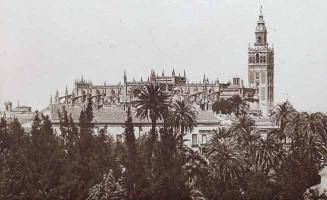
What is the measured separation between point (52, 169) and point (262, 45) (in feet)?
339

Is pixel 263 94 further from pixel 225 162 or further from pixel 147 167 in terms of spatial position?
pixel 147 167

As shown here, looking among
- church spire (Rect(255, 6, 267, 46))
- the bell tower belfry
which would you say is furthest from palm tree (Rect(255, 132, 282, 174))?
the bell tower belfry

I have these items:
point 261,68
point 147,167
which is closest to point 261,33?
point 261,68

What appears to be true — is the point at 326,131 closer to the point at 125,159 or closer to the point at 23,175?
the point at 125,159

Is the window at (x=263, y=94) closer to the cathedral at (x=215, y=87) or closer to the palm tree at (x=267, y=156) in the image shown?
the cathedral at (x=215, y=87)

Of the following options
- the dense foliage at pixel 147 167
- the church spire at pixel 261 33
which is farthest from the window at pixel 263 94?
the dense foliage at pixel 147 167

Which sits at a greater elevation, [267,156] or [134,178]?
[267,156]

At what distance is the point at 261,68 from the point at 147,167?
101 metres

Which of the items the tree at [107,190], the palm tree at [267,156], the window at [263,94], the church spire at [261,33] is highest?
the church spire at [261,33]

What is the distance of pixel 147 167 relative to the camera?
1593 inches

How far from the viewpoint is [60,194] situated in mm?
37500

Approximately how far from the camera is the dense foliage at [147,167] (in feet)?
123

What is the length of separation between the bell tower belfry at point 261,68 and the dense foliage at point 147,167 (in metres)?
88.7

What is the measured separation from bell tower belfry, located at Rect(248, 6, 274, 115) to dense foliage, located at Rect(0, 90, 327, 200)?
88.7 m
